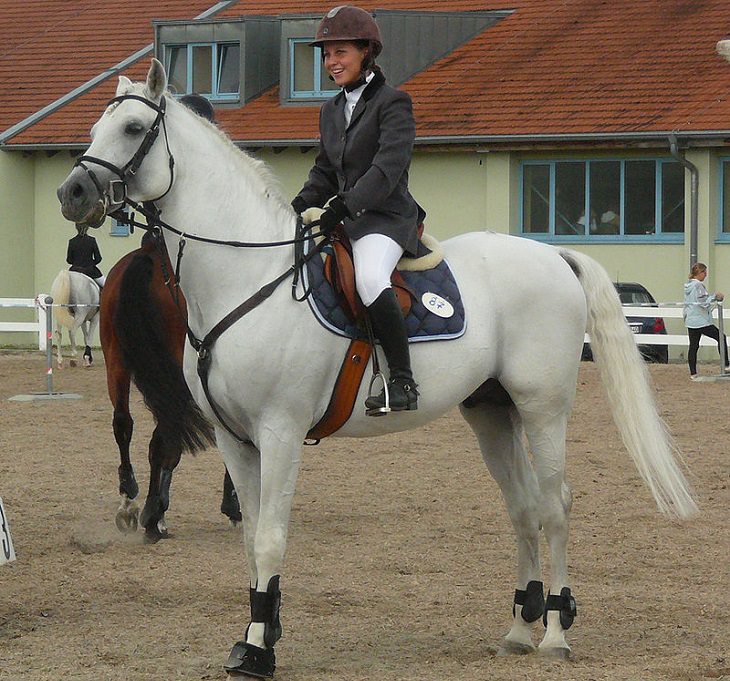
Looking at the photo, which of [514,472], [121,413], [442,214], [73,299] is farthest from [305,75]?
[514,472]

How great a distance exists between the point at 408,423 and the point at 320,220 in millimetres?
965

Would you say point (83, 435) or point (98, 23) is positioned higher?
point (98, 23)

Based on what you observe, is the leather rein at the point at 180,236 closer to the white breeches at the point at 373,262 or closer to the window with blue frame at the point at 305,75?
the white breeches at the point at 373,262

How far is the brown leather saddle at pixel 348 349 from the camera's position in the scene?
20.6 ft

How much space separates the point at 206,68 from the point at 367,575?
78.8 feet

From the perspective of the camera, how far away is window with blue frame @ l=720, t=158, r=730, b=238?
1012 inches

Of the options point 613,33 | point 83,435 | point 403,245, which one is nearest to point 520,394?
point 403,245

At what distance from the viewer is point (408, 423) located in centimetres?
654

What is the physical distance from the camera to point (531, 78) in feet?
90.7

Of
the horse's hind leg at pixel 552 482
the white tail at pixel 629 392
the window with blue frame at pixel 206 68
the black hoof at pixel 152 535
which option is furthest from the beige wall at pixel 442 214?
the horse's hind leg at pixel 552 482

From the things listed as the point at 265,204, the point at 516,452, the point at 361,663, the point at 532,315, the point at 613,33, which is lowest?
the point at 361,663

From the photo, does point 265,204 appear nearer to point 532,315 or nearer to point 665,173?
point 532,315

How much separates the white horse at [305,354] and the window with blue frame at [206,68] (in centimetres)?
2444

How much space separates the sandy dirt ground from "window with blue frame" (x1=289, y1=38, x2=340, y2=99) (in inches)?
688
